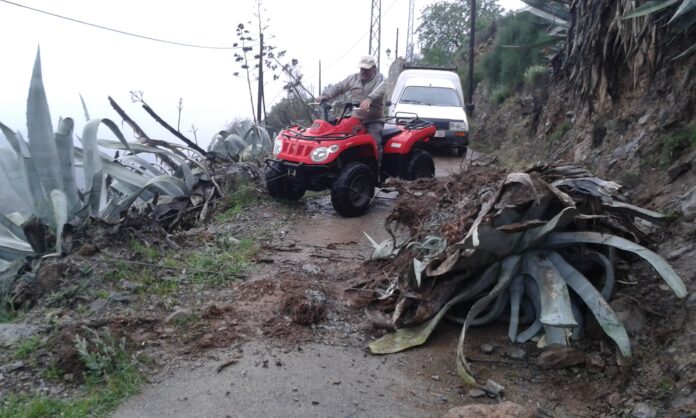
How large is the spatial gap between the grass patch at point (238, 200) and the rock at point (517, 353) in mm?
4724

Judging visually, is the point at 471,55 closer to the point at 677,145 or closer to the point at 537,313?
the point at 677,145

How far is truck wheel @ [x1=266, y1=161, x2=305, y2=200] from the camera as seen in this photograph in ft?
25.8

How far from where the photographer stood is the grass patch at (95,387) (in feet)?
10.5

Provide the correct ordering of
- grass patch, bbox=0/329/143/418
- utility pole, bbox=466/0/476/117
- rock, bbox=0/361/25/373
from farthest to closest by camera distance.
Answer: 1. utility pole, bbox=466/0/476/117
2. rock, bbox=0/361/25/373
3. grass patch, bbox=0/329/143/418

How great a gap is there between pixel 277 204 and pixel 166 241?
2490 millimetres

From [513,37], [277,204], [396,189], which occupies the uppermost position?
[513,37]

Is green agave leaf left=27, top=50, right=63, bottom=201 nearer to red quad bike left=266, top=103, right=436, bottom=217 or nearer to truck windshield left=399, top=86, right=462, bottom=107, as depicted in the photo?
red quad bike left=266, top=103, right=436, bottom=217

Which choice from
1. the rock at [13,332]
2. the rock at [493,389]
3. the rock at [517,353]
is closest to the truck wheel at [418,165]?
the rock at [517,353]

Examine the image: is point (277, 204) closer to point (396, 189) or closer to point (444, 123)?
point (396, 189)

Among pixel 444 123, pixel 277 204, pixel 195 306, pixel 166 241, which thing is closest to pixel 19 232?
pixel 166 241

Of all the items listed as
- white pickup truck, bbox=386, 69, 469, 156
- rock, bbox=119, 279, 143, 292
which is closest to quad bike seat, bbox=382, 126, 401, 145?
rock, bbox=119, 279, 143, 292

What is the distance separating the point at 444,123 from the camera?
43.8ft

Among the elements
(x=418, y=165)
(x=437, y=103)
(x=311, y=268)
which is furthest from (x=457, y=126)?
(x=311, y=268)

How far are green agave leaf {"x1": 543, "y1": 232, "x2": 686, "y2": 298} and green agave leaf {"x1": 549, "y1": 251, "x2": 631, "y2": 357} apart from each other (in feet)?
0.35
